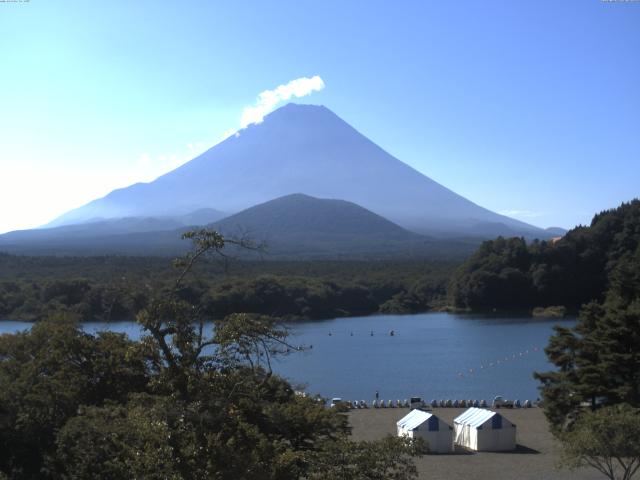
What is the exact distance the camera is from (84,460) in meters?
4.90

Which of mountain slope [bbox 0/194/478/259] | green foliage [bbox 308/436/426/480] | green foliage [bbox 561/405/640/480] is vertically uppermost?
mountain slope [bbox 0/194/478/259]

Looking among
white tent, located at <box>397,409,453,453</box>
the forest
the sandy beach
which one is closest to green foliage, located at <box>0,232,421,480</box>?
the sandy beach

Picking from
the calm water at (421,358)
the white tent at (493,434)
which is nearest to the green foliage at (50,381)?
the calm water at (421,358)

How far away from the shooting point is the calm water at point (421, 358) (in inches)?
718

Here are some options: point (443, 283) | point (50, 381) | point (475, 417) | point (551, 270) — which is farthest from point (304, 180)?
point (50, 381)

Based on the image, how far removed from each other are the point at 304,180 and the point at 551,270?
88.1 meters

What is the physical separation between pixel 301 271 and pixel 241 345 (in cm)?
3936

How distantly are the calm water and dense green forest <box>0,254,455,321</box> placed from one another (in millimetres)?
1634

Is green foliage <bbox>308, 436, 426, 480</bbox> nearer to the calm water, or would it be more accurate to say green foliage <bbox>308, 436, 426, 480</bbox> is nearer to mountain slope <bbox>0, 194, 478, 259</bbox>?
the calm water

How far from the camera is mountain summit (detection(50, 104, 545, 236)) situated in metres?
119

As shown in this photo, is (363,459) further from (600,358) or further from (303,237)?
(303,237)

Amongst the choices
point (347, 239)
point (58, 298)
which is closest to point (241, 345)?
point (58, 298)

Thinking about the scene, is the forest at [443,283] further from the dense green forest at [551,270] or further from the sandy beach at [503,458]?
the sandy beach at [503,458]

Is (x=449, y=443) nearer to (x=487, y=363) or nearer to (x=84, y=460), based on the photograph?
(x=84, y=460)
